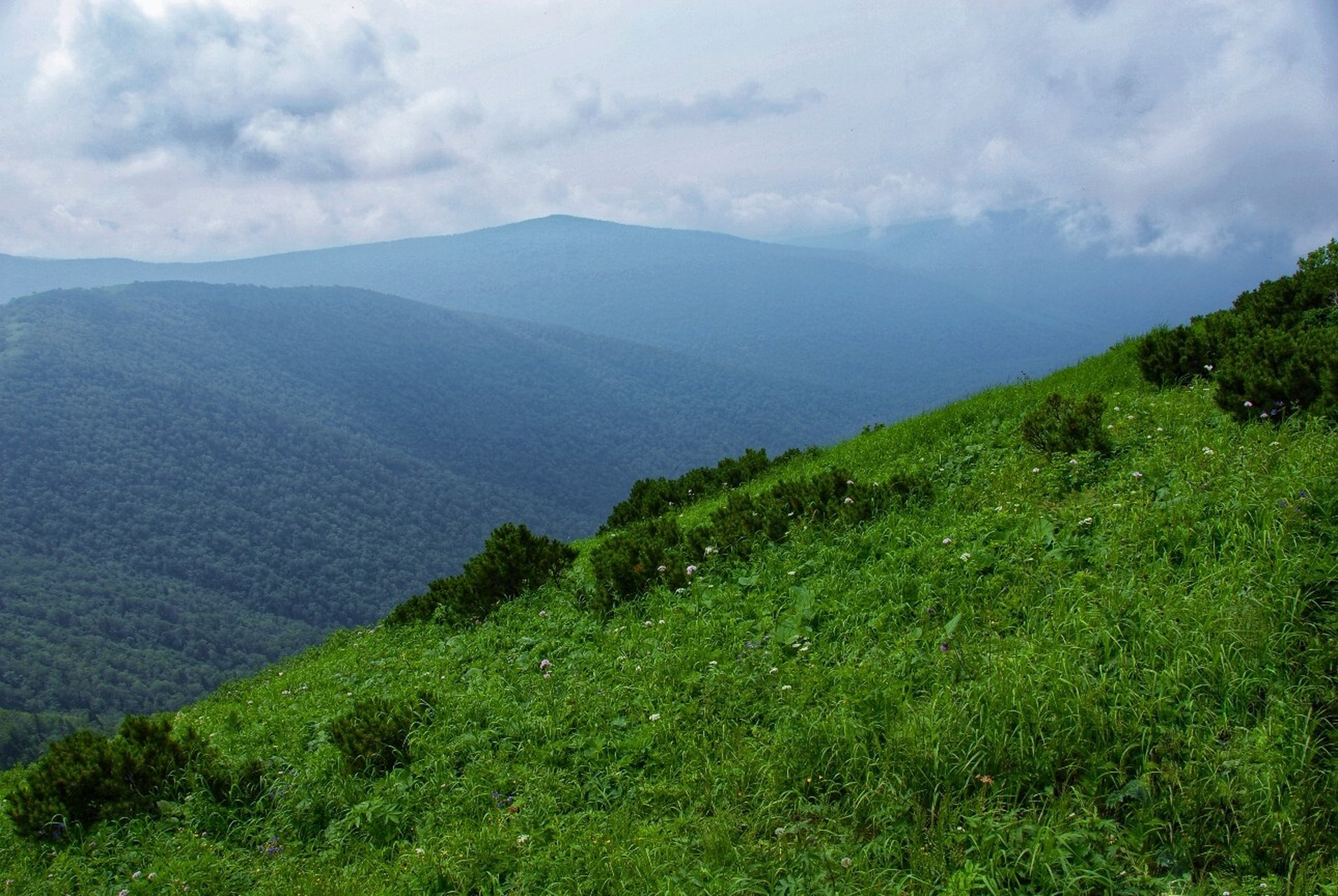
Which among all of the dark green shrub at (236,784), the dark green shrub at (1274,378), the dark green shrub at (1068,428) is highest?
the dark green shrub at (1274,378)

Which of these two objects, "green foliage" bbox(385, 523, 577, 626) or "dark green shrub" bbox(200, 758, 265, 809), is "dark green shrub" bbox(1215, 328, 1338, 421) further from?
"dark green shrub" bbox(200, 758, 265, 809)

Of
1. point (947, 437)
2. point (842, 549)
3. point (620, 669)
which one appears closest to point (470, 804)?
point (620, 669)

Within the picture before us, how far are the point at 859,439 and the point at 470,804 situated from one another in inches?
418

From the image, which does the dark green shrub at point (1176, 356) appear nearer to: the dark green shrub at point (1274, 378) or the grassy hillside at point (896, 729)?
the dark green shrub at point (1274, 378)

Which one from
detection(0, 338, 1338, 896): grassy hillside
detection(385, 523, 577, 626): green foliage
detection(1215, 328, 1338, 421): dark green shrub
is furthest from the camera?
detection(385, 523, 577, 626): green foliage

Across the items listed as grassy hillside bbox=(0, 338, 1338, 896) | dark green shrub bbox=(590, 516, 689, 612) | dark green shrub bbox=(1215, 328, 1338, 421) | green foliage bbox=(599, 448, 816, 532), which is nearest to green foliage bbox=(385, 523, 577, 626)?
dark green shrub bbox=(590, 516, 689, 612)

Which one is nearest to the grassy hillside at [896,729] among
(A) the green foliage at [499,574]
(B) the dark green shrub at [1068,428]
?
(B) the dark green shrub at [1068,428]

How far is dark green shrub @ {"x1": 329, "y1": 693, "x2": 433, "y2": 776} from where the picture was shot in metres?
6.68

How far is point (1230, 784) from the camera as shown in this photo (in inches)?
155

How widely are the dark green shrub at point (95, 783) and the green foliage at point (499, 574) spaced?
13.2 feet

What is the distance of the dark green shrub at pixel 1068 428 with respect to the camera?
877 centimetres

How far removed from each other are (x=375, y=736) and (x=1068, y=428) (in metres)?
7.74

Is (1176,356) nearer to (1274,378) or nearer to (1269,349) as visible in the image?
(1269,349)

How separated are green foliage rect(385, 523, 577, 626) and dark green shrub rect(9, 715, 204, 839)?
4.02 meters
